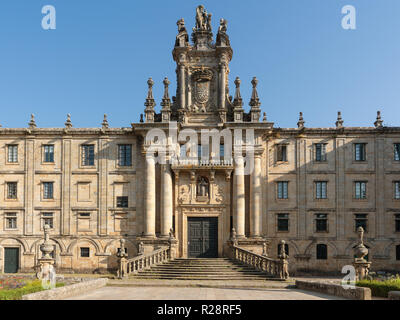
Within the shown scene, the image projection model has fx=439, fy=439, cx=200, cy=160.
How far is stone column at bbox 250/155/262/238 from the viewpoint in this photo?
36781 mm

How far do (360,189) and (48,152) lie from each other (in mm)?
28152

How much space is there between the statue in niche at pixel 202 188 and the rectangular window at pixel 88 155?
9926mm

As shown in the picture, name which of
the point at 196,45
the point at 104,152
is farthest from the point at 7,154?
the point at 196,45

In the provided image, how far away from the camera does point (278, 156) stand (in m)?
39.5

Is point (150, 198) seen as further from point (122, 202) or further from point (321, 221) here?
point (321, 221)

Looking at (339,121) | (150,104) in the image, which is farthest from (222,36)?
(339,121)

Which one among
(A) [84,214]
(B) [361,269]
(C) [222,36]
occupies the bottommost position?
(B) [361,269]

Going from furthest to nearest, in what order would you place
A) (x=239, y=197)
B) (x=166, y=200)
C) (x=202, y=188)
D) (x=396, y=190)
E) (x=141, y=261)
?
(x=396, y=190), (x=202, y=188), (x=166, y=200), (x=239, y=197), (x=141, y=261)

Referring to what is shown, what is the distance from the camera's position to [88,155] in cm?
3972

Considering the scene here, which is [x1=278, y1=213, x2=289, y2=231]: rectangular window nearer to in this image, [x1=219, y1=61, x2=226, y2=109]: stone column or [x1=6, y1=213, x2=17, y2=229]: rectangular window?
[x1=219, y1=61, x2=226, y2=109]: stone column

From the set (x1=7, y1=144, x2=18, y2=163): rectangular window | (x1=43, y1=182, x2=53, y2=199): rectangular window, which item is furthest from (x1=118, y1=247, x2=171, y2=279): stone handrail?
(x1=7, y1=144, x2=18, y2=163): rectangular window

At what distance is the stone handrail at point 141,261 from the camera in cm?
2867

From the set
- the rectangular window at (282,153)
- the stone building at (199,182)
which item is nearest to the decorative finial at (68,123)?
the stone building at (199,182)

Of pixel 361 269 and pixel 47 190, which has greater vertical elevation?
pixel 47 190
